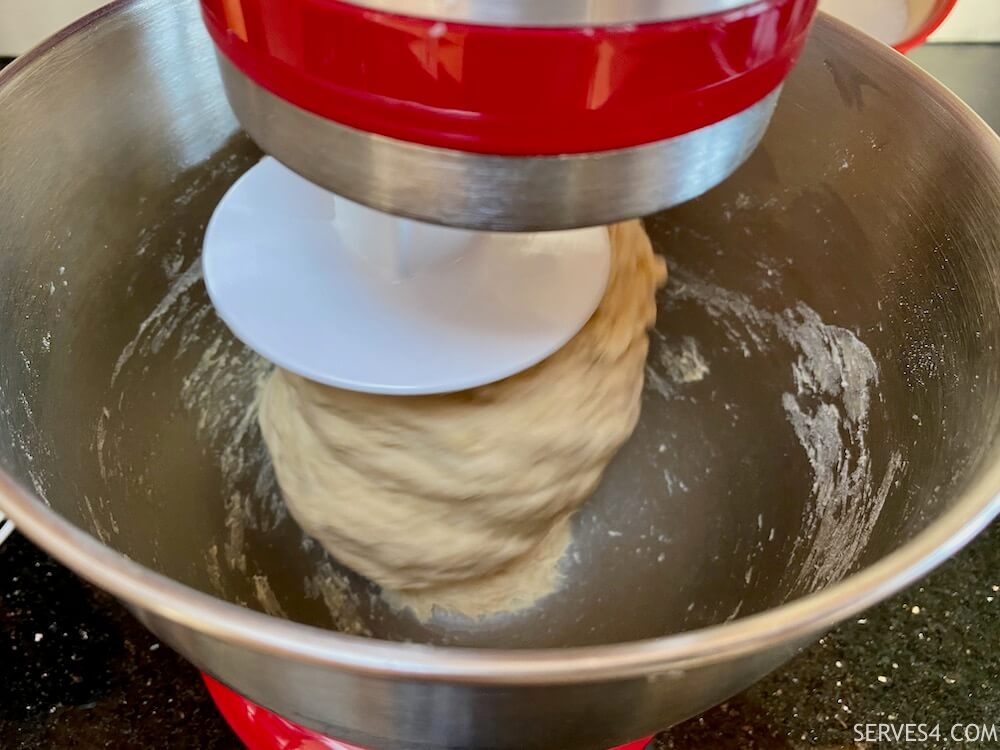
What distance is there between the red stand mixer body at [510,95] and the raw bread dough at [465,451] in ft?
0.99

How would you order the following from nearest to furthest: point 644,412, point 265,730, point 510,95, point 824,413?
1. point 510,95
2. point 265,730
3. point 824,413
4. point 644,412

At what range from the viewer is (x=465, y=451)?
0.67m

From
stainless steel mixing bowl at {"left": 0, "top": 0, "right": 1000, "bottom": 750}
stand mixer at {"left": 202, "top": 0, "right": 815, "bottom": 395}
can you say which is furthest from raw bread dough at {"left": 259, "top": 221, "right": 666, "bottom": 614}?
stand mixer at {"left": 202, "top": 0, "right": 815, "bottom": 395}

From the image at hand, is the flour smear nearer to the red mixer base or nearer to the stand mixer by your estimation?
the red mixer base

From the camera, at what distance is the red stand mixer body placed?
12.3 inches

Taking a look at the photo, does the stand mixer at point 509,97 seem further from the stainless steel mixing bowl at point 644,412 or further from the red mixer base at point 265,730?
the red mixer base at point 265,730

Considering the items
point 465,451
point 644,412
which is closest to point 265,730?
point 465,451

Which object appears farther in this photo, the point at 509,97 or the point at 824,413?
the point at 824,413

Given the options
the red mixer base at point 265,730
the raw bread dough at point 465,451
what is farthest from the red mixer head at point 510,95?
the red mixer base at point 265,730

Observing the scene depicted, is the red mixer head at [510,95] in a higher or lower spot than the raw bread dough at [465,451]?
higher

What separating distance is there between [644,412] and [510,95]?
643 millimetres

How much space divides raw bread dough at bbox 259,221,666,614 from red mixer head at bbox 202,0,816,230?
0.30m

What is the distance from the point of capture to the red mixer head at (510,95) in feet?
1.03

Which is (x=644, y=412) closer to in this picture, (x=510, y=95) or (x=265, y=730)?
(x=265, y=730)
